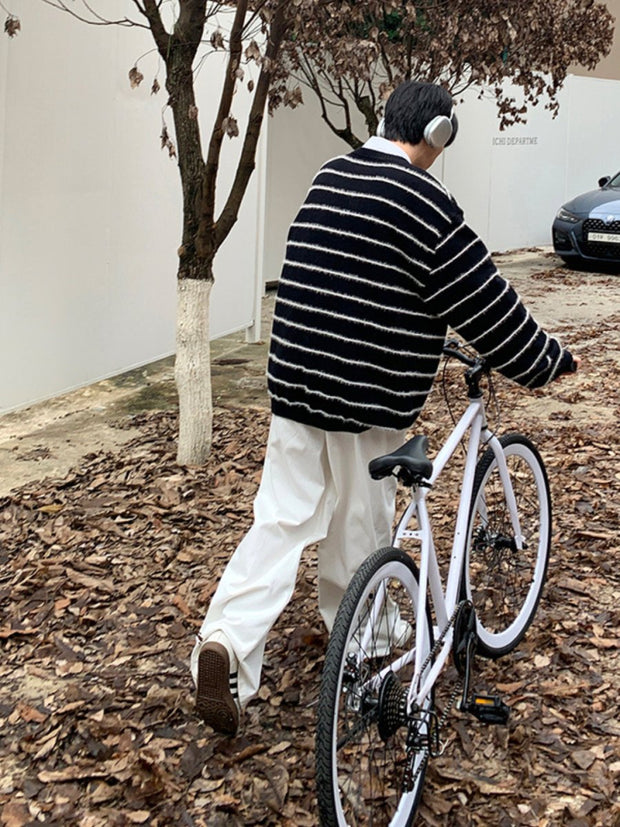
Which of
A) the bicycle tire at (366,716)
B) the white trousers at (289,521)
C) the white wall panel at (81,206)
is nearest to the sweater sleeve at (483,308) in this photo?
the white trousers at (289,521)

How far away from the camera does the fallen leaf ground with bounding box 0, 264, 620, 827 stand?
3.13 meters

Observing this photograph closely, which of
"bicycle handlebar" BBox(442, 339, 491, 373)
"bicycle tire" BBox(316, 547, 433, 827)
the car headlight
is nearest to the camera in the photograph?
"bicycle tire" BBox(316, 547, 433, 827)

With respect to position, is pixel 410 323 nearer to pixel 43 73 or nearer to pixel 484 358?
pixel 484 358

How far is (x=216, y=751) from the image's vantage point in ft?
11.0

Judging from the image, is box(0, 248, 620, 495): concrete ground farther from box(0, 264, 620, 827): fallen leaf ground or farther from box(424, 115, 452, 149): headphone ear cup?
box(424, 115, 452, 149): headphone ear cup

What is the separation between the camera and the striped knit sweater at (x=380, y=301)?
304cm

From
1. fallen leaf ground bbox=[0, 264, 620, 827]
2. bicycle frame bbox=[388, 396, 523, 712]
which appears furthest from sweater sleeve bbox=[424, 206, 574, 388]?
fallen leaf ground bbox=[0, 264, 620, 827]

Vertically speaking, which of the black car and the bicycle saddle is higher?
the bicycle saddle

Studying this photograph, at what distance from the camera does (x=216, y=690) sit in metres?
3.18

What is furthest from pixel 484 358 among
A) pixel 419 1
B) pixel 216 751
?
pixel 419 1

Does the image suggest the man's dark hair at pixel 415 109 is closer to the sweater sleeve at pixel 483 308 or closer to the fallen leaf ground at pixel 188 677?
the sweater sleeve at pixel 483 308

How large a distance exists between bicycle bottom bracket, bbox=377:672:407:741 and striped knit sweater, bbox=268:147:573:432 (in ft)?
2.70

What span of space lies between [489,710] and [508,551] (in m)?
0.84

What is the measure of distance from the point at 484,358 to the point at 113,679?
1.83 meters
